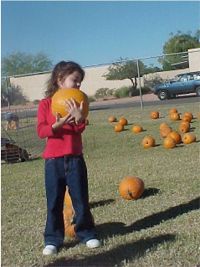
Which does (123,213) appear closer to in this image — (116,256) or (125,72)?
(116,256)

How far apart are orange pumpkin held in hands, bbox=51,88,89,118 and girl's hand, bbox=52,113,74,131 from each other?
0.03 metres

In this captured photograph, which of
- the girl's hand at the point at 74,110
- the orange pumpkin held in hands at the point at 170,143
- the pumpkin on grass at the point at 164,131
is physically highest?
the girl's hand at the point at 74,110

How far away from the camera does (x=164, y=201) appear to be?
20.0ft

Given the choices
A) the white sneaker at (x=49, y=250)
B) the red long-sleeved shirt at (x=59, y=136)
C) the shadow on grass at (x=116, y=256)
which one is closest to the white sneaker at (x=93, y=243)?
the shadow on grass at (x=116, y=256)

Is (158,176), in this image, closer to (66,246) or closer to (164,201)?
(164,201)

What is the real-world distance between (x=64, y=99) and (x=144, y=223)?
5.53ft

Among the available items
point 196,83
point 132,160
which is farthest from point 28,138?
point 196,83

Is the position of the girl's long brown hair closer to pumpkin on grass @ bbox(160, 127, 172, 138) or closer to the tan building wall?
pumpkin on grass @ bbox(160, 127, 172, 138)

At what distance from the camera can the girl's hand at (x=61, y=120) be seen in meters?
4.28

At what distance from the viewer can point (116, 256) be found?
4258 millimetres

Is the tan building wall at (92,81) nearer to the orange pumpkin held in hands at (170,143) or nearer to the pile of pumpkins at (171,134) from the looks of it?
the pile of pumpkins at (171,134)

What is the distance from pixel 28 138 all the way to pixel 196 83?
19053 millimetres

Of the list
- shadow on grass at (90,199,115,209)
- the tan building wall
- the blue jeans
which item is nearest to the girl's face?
the blue jeans

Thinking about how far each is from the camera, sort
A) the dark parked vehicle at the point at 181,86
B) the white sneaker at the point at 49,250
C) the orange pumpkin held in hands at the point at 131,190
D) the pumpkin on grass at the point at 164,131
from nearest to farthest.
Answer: the white sneaker at the point at 49,250, the orange pumpkin held in hands at the point at 131,190, the pumpkin on grass at the point at 164,131, the dark parked vehicle at the point at 181,86
